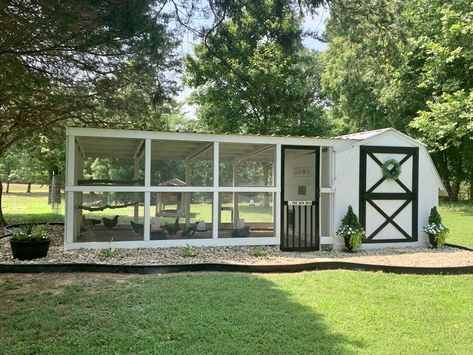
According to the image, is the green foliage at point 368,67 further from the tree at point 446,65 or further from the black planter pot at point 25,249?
the black planter pot at point 25,249

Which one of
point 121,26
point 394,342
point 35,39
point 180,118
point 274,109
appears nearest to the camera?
point 394,342

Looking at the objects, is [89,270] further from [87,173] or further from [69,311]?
[87,173]

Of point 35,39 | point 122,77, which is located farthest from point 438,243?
point 35,39

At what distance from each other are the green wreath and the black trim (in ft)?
0.34

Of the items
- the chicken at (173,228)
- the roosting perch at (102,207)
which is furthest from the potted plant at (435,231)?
the roosting perch at (102,207)

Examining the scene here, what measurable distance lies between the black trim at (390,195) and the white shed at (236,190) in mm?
23

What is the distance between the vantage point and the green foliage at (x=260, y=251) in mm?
7793

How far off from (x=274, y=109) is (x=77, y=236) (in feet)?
15.3

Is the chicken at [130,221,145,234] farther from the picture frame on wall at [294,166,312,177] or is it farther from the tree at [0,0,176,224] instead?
the picture frame on wall at [294,166,312,177]

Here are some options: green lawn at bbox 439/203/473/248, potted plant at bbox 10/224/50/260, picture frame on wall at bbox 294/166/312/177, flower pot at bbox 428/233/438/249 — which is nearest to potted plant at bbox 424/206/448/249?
flower pot at bbox 428/233/438/249

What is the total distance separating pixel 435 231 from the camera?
9.04m

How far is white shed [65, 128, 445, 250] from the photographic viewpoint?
8.11 metres

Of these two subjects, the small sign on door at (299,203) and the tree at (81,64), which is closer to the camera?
the tree at (81,64)

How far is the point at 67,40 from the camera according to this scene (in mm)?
6359
